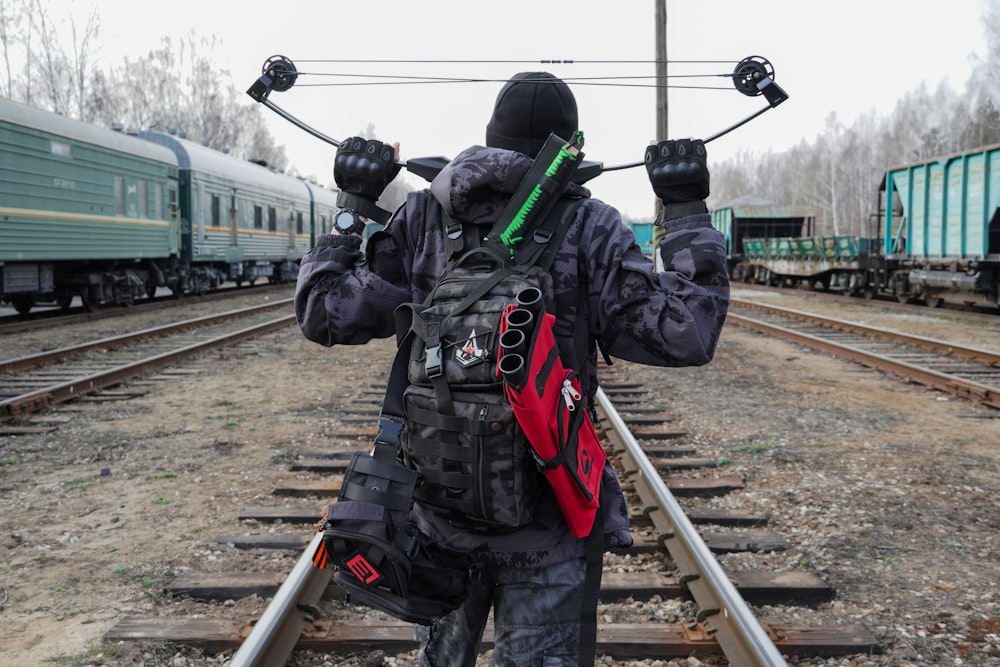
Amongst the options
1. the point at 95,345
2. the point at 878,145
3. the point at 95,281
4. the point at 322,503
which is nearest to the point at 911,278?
the point at 95,345

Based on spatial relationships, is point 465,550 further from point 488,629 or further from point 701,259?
point 488,629

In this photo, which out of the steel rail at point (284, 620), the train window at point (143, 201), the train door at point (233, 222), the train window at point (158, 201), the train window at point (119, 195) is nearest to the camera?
the steel rail at point (284, 620)

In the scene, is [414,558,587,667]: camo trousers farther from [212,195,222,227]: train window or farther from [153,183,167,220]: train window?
[212,195,222,227]: train window

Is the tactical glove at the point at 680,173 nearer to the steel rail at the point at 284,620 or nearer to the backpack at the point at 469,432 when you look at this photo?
the backpack at the point at 469,432

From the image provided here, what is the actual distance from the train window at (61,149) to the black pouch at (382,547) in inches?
589

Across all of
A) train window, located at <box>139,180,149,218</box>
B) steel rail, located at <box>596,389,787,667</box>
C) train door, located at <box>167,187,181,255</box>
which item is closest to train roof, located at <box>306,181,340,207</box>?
train door, located at <box>167,187,181,255</box>

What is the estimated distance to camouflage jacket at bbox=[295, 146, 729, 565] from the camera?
5.82ft

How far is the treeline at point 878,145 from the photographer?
5341 cm

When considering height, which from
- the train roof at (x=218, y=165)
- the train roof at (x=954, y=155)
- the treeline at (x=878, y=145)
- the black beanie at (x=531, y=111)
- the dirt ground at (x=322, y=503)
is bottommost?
the dirt ground at (x=322, y=503)

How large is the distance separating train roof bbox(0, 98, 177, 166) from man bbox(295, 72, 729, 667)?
13.3m

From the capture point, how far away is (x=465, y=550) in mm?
1798

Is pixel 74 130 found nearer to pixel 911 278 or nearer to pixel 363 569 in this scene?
pixel 363 569

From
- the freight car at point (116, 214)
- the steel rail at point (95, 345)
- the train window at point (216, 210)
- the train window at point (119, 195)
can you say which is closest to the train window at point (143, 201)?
the freight car at point (116, 214)

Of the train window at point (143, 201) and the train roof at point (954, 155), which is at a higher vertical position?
the train roof at point (954, 155)
